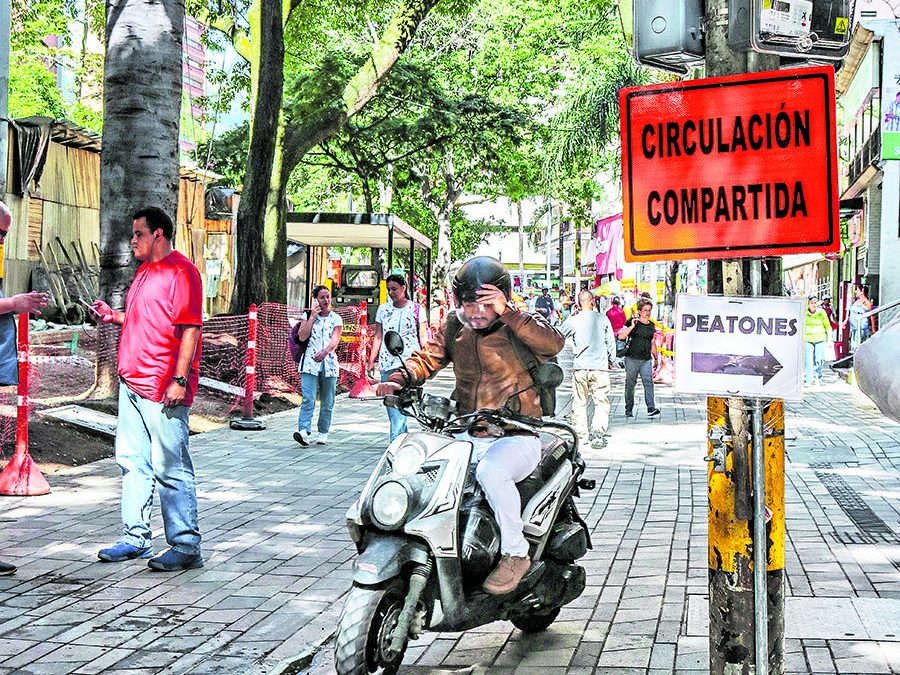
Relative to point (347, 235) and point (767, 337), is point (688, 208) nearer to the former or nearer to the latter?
point (767, 337)

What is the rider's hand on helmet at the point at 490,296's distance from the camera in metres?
5.32

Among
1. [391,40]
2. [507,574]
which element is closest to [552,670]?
[507,574]

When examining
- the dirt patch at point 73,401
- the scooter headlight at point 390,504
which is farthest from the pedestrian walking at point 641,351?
the scooter headlight at point 390,504

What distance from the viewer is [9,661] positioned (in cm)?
523

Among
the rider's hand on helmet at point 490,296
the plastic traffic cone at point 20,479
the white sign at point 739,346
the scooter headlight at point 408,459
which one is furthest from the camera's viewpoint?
the plastic traffic cone at point 20,479

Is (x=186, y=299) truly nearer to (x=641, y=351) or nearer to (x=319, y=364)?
(x=319, y=364)

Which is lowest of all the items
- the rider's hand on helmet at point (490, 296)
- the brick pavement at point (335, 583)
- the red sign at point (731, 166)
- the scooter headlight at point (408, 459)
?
the brick pavement at point (335, 583)

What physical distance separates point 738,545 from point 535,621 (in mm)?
1648

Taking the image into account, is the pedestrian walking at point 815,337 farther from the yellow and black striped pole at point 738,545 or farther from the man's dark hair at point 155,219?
the yellow and black striped pole at point 738,545

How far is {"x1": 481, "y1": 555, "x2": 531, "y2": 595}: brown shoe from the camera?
192 inches

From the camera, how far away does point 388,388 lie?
209 inches

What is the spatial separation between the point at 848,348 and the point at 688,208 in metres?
25.4

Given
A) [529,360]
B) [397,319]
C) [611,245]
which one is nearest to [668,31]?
[529,360]

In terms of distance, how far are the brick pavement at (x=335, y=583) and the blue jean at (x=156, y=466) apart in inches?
10.1
